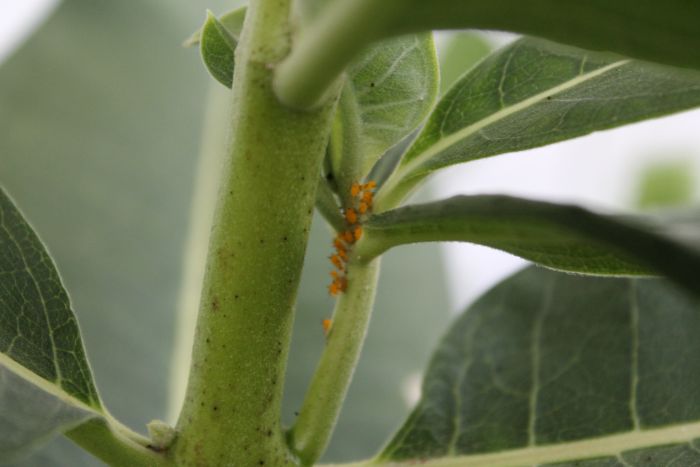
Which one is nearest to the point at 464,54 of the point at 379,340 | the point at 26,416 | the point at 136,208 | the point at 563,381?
the point at 379,340

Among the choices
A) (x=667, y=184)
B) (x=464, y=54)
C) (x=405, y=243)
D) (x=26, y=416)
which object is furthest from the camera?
(x=667, y=184)

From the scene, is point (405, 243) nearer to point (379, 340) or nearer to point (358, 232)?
point (358, 232)

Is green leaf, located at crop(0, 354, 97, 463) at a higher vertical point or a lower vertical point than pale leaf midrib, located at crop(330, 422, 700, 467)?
lower

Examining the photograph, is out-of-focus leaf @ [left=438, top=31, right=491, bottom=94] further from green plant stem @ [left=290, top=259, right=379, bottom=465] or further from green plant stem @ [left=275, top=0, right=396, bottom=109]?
green plant stem @ [left=275, top=0, right=396, bottom=109]

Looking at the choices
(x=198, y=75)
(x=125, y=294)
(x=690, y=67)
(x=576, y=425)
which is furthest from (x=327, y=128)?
(x=198, y=75)

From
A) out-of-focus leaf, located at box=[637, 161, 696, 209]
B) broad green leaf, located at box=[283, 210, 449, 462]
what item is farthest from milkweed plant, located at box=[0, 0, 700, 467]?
out-of-focus leaf, located at box=[637, 161, 696, 209]

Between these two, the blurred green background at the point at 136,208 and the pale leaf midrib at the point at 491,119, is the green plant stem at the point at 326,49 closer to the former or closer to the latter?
the pale leaf midrib at the point at 491,119

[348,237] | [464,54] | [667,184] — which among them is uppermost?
[667,184]
